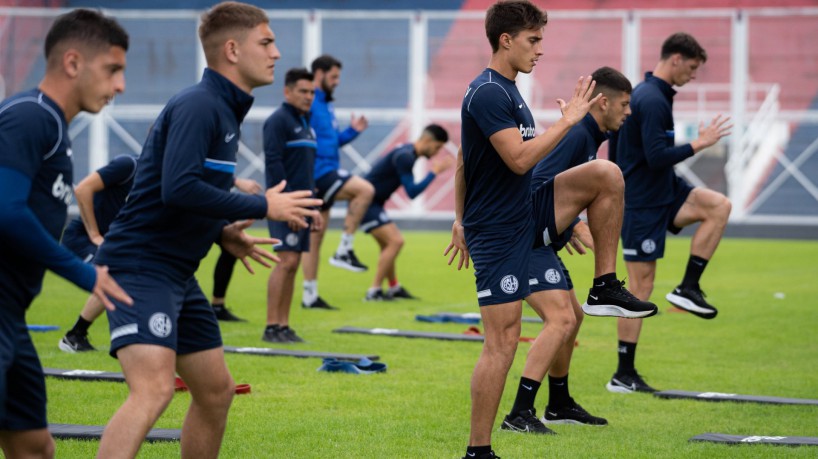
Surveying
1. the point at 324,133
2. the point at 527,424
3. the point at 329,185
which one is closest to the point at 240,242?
the point at 527,424

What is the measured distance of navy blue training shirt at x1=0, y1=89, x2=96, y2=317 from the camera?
365 cm

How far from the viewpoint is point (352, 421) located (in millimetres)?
6426

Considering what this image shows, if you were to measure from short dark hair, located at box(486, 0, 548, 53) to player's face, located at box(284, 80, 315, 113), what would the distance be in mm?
4720

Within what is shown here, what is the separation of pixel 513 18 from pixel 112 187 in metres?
4.26

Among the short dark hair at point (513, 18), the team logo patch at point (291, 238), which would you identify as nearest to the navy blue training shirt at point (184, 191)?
the short dark hair at point (513, 18)

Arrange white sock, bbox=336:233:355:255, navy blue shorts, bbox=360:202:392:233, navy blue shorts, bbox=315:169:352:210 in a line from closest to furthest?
navy blue shorts, bbox=315:169:352:210 < navy blue shorts, bbox=360:202:392:233 < white sock, bbox=336:233:355:255

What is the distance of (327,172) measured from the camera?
41.6ft

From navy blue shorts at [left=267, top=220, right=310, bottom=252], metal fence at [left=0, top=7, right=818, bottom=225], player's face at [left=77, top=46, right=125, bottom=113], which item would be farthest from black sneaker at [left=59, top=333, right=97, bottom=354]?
metal fence at [left=0, top=7, right=818, bottom=225]

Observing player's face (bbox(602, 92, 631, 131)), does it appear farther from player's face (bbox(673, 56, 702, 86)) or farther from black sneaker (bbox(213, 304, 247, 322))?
black sneaker (bbox(213, 304, 247, 322))

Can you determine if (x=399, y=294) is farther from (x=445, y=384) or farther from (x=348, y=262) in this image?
(x=445, y=384)

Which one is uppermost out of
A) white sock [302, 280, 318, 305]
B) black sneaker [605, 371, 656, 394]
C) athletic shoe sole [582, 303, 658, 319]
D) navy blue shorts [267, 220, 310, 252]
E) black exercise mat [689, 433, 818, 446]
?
athletic shoe sole [582, 303, 658, 319]

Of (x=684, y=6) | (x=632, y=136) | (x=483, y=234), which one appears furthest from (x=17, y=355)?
(x=684, y=6)

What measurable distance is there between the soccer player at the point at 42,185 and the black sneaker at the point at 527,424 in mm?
2852

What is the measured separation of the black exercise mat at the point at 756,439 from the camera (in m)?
5.90
